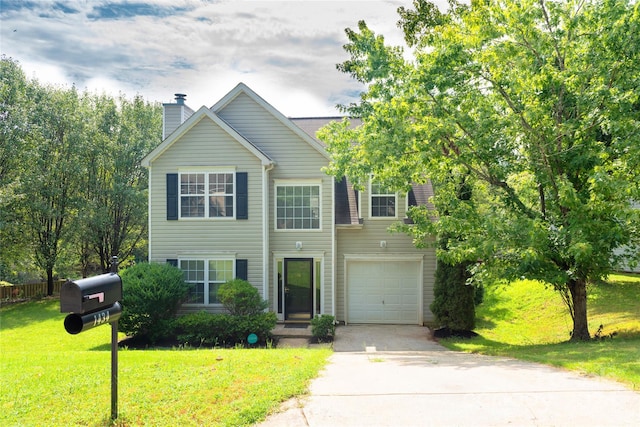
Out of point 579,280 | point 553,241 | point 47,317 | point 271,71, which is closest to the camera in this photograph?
point 553,241

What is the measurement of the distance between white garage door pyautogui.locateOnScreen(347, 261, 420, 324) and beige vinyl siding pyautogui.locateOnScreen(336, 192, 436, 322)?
30 cm

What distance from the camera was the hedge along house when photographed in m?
15.5

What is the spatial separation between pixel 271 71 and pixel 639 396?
13.0 m

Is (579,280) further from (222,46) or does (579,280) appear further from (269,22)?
(222,46)

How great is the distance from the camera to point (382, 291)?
54.9ft

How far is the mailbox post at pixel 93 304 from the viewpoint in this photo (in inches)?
174

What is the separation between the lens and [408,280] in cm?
1666

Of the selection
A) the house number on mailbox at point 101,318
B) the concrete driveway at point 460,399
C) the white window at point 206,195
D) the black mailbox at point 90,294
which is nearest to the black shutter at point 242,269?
the white window at point 206,195

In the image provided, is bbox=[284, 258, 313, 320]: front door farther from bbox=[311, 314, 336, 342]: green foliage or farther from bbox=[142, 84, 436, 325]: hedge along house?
bbox=[311, 314, 336, 342]: green foliage

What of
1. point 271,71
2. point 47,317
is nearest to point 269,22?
point 271,71

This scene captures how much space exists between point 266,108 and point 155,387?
11.7 metres

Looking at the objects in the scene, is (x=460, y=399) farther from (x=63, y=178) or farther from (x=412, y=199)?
(x=63, y=178)

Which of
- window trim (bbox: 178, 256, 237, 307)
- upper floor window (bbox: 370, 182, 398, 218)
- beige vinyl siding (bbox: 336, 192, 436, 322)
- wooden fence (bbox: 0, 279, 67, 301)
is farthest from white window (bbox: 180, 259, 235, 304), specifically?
wooden fence (bbox: 0, 279, 67, 301)

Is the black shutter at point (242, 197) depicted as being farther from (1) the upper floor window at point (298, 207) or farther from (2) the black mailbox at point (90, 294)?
(2) the black mailbox at point (90, 294)
